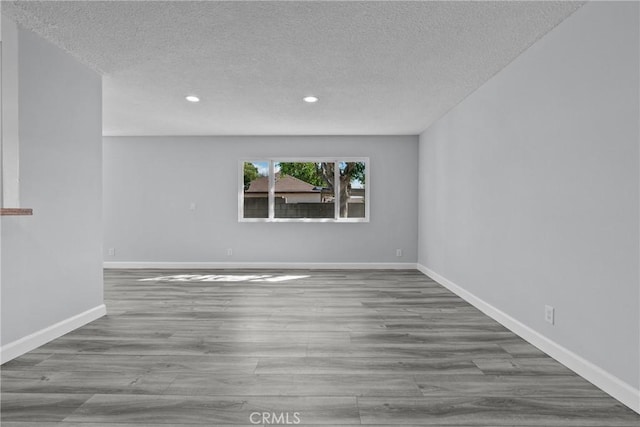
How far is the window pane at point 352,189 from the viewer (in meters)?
6.59

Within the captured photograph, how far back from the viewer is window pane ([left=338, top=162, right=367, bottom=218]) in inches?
259

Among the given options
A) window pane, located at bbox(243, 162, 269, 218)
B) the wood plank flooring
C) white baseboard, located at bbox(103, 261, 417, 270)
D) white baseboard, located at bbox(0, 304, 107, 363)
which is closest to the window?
window pane, located at bbox(243, 162, 269, 218)

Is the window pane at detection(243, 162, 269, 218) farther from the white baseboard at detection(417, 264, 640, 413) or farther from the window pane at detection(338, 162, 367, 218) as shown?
the white baseboard at detection(417, 264, 640, 413)

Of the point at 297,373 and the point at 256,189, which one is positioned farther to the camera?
the point at 256,189

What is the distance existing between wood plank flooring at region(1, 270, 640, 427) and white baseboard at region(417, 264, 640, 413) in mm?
58

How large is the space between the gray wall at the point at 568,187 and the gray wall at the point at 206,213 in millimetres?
2730

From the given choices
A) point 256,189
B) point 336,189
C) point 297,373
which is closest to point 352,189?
point 336,189

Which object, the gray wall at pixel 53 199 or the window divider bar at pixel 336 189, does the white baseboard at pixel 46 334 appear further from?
the window divider bar at pixel 336 189

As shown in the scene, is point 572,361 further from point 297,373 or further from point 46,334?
point 46,334

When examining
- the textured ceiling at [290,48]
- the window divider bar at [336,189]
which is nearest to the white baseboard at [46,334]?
the textured ceiling at [290,48]

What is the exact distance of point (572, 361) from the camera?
2.36 m

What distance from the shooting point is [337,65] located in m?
3.33

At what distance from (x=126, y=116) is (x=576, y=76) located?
537 cm

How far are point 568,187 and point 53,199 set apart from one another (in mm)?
3982
